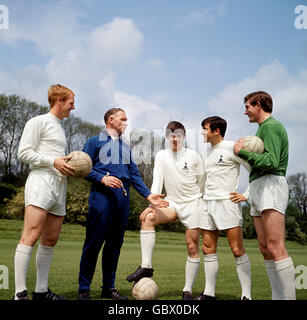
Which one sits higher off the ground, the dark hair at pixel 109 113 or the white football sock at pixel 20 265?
the dark hair at pixel 109 113

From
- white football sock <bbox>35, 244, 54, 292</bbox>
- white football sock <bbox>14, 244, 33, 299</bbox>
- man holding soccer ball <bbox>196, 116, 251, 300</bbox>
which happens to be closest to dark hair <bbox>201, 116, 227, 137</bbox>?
man holding soccer ball <bbox>196, 116, 251, 300</bbox>

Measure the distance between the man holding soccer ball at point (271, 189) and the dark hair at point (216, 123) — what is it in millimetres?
625

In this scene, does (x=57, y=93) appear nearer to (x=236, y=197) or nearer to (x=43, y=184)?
(x=43, y=184)

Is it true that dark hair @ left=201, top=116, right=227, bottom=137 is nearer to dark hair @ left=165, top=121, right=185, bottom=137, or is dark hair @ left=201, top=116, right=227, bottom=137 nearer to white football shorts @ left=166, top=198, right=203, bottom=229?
dark hair @ left=165, top=121, right=185, bottom=137

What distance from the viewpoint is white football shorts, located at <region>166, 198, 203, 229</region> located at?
5.03 metres

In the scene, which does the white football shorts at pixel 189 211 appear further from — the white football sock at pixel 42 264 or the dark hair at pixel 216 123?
the white football sock at pixel 42 264

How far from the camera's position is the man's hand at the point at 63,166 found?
14.4 feet

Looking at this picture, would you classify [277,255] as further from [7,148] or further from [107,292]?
[7,148]

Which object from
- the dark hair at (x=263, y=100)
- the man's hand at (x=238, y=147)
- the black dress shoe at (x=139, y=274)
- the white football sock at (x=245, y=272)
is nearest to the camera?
the man's hand at (x=238, y=147)

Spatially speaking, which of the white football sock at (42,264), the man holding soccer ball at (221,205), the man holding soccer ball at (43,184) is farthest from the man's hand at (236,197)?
the white football sock at (42,264)

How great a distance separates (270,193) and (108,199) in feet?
7.18

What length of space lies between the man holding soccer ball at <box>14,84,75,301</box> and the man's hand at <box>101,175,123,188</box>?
1.74 ft

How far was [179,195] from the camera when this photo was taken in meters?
5.12

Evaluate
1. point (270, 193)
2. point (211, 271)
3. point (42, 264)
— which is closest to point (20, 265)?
point (42, 264)
